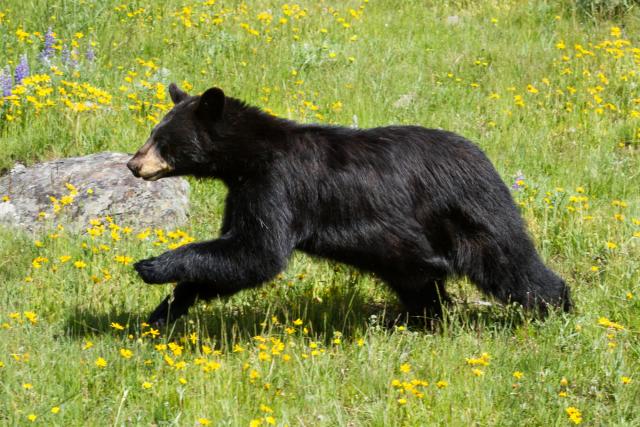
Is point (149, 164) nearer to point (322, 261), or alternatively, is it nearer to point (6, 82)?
point (322, 261)

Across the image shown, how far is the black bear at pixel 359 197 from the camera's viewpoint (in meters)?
5.14

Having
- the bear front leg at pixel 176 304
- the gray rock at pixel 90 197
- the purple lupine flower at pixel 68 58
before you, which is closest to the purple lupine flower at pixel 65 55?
the purple lupine flower at pixel 68 58

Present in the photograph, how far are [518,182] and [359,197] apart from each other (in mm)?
2102

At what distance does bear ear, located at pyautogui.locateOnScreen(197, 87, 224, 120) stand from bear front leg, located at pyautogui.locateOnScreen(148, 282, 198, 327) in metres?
0.93

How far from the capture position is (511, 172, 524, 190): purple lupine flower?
689 centimetres

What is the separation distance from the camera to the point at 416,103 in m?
8.47

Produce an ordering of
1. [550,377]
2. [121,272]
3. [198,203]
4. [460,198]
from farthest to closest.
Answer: [198,203] → [121,272] → [460,198] → [550,377]

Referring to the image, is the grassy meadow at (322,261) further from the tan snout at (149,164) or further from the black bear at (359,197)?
the tan snout at (149,164)

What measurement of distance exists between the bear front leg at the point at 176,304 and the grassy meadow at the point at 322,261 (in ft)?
0.47

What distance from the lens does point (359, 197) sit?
17.0 feet

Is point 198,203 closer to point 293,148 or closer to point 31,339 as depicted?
point 293,148

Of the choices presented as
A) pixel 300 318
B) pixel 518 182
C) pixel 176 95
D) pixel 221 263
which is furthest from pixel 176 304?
pixel 518 182

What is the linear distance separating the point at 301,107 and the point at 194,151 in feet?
10.0

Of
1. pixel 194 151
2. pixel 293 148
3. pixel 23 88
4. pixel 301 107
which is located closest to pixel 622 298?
pixel 293 148
